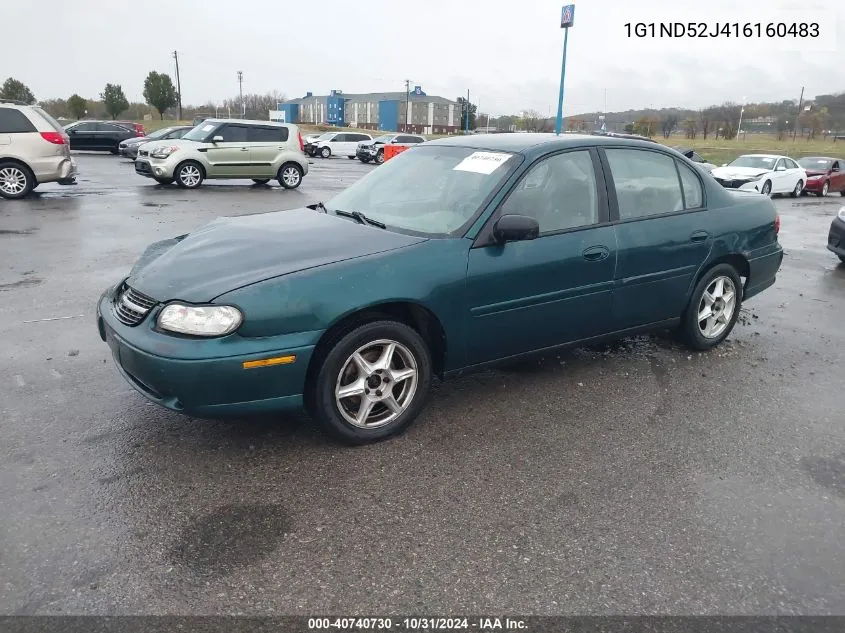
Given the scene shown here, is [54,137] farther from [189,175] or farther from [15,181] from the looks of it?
[189,175]

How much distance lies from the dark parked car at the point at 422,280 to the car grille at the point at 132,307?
0.01m

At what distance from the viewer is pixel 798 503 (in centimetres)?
314

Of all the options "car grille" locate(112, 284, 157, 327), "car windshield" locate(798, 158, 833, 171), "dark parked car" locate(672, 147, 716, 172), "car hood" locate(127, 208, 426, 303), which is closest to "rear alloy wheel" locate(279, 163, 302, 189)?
"dark parked car" locate(672, 147, 716, 172)

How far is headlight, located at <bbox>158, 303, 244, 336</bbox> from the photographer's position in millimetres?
3082

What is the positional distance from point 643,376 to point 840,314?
11.2ft

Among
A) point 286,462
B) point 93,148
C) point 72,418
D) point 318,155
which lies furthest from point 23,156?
point 318,155

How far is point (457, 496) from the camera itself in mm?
3086

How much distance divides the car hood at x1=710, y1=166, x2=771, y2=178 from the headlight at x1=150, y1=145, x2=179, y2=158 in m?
15.8

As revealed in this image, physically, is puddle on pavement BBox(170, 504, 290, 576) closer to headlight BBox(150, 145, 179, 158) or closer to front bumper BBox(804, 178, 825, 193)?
headlight BBox(150, 145, 179, 158)

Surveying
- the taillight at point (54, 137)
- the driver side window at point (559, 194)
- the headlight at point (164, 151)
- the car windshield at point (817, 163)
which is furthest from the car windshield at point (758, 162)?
the driver side window at point (559, 194)

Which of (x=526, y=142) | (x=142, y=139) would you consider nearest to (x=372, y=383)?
(x=526, y=142)

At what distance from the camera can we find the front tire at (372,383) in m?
3.33

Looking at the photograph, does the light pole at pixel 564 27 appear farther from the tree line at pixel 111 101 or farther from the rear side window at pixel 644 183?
the tree line at pixel 111 101

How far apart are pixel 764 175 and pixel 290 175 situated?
48.5 feet
